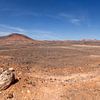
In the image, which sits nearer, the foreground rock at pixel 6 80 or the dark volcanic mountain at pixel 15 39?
the foreground rock at pixel 6 80

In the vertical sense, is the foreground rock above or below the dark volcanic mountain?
below

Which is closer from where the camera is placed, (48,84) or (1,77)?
(1,77)

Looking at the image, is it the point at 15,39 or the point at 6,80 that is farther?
the point at 15,39

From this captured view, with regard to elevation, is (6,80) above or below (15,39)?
below

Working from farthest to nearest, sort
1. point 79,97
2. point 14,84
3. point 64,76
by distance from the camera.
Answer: point 64,76 < point 14,84 < point 79,97

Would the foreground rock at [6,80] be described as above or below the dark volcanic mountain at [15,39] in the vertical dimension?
below

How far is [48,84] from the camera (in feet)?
40.2

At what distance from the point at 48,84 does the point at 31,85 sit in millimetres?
1218

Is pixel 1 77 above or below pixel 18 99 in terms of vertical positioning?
Answer: above

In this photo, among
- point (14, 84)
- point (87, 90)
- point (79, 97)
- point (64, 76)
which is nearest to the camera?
point (79, 97)

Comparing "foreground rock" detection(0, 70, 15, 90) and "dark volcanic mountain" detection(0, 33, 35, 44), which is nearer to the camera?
"foreground rock" detection(0, 70, 15, 90)

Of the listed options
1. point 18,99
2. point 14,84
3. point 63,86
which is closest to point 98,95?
point 63,86

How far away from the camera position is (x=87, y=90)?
11.0 metres

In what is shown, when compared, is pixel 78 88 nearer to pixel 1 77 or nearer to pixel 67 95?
pixel 67 95
